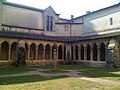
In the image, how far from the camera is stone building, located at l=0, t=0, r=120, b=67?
90.3 feet

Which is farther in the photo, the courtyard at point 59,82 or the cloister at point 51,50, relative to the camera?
the cloister at point 51,50

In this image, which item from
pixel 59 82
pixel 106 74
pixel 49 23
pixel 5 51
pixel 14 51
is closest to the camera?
pixel 59 82

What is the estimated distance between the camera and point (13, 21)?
31984 mm

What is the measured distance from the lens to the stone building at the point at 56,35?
27516mm

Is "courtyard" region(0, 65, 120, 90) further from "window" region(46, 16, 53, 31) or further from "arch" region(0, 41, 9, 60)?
"window" region(46, 16, 53, 31)

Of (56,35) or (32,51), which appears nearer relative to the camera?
(32,51)

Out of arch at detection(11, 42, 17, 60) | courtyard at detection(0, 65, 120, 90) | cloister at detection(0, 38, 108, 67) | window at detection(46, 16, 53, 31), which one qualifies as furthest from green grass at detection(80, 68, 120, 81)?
window at detection(46, 16, 53, 31)

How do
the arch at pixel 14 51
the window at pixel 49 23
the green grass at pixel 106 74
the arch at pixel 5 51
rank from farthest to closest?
the window at pixel 49 23 < the arch at pixel 14 51 < the arch at pixel 5 51 < the green grass at pixel 106 74

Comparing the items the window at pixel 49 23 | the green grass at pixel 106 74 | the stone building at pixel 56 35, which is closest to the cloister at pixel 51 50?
the stone building at pixel 56 35

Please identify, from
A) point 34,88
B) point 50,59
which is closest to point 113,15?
point 50,59

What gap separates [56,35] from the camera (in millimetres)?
36906

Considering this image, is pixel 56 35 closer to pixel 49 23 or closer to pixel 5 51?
pixel 49 23

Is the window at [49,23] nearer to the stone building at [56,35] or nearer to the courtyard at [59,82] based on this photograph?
the stone building at [56,35]

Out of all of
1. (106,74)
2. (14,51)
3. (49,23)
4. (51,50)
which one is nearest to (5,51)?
(14,51)
